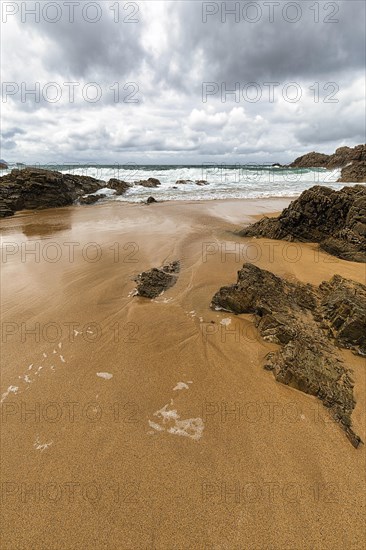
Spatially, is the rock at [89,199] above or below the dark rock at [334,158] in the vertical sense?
below

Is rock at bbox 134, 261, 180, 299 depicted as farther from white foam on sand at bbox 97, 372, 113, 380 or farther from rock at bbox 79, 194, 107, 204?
rock at bbox 79, 194, 107, 204

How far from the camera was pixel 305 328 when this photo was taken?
3.80 meters

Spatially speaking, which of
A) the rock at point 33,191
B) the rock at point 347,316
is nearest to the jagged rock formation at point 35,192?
the rock at point 33,191

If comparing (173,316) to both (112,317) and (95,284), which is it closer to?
(112,317)

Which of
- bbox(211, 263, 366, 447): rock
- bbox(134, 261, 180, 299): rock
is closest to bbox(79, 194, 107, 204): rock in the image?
bbox(134, 261, 180, 299): rock

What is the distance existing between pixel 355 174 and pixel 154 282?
42.2 m

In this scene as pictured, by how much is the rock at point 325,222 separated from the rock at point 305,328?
3.34m

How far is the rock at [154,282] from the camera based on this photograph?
16.7 ft

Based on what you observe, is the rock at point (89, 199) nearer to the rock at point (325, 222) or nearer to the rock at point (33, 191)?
the rock at point (33, 191)

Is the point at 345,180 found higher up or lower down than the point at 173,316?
higher up

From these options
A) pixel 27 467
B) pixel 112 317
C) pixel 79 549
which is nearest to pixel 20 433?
pixel 27 467

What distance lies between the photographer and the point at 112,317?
14.6ft

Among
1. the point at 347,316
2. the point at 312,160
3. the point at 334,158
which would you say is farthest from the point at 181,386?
the point at 312,160

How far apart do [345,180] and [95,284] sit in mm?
41633
